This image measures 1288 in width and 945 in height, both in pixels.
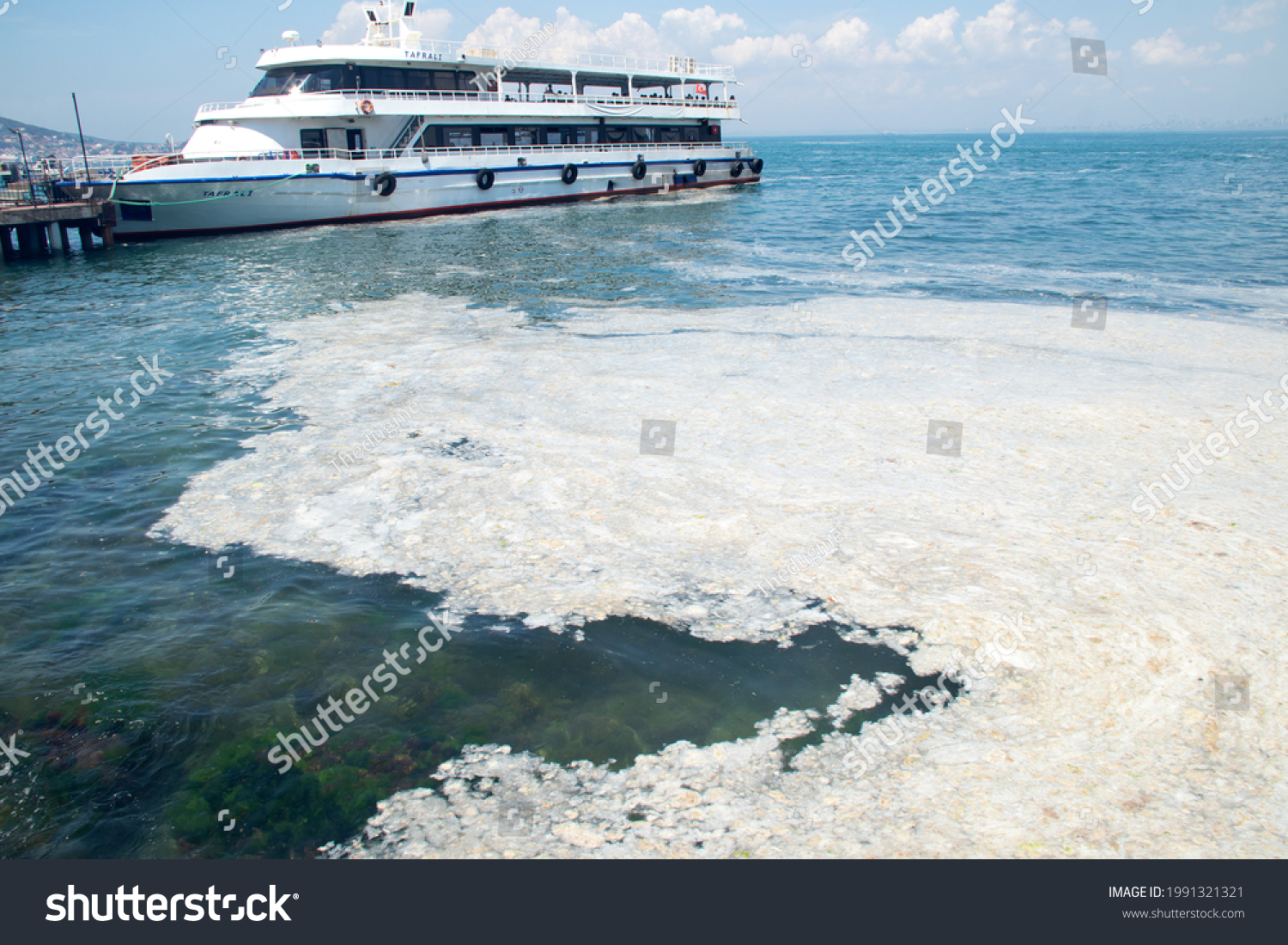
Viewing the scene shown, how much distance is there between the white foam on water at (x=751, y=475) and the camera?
18.6ft

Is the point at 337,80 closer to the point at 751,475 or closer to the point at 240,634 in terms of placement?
the point at 751,475

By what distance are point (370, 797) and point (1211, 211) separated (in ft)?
132

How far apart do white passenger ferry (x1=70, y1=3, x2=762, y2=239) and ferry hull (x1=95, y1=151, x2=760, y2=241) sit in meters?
0.04

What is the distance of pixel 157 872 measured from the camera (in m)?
3.29

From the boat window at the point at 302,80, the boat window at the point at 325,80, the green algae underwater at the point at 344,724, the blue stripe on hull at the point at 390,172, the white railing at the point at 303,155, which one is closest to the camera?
the green algae underwater at the point at 344,724

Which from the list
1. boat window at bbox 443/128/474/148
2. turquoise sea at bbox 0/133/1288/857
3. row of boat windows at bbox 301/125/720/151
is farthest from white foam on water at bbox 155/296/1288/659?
boat window at bbox 443/128/474/148

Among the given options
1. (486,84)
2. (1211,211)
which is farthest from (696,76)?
(1211,211)

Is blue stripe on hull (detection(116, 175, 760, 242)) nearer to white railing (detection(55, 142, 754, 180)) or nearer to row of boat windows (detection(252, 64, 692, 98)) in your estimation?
white railing (detection(55, 142, 754, 180))

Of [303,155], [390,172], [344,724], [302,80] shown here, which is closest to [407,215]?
[390,172]

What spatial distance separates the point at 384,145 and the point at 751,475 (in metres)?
30.2

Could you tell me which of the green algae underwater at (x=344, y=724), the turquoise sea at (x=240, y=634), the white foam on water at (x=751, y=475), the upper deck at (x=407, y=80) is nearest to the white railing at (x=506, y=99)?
the upper deck at (x=407, y=80)

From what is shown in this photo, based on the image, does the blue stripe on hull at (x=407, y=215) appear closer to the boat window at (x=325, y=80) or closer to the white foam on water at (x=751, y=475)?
the boat window at (x=325, y=80)

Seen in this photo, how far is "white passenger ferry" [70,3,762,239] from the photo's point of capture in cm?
2675

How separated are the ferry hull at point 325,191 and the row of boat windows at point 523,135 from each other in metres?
1.25
